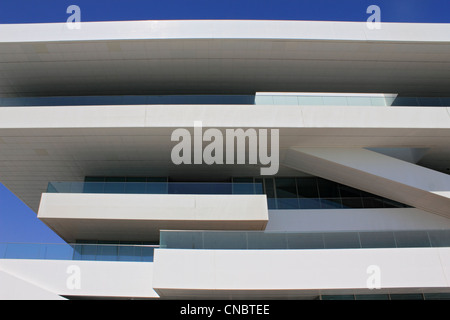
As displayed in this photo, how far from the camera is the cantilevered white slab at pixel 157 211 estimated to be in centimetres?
1309

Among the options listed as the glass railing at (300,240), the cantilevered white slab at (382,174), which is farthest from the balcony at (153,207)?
the cantilevered white slab at (382,174)

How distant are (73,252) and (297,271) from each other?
7921 mm

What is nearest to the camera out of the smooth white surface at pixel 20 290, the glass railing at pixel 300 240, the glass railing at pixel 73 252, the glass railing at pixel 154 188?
the glass railing at pixel 300 240

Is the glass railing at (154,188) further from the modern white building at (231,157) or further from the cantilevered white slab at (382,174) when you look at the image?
the cantilevered white slab at (382,174)

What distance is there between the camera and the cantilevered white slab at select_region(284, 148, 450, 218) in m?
13.1

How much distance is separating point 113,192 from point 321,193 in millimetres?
9290

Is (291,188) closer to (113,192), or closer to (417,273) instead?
(417,273)

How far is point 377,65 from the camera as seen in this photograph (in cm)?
1503

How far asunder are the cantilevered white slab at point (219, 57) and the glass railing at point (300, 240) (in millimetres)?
7565

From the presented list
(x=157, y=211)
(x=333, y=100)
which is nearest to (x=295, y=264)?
(x=157, y=211)

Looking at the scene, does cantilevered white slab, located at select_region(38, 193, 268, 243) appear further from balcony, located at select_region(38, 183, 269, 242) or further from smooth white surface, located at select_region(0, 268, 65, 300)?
smooth white surface, located at select_region(0, 268, 65, 300)

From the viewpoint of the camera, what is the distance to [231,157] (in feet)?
47.7

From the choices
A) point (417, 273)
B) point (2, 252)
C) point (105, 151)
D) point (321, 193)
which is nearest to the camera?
point (417, 273)
